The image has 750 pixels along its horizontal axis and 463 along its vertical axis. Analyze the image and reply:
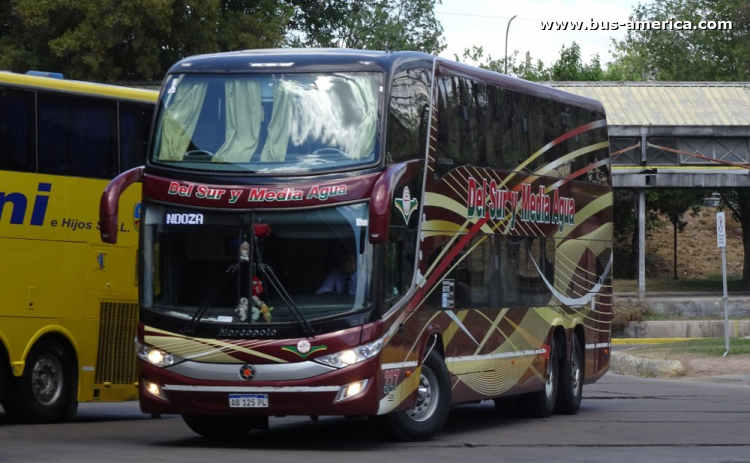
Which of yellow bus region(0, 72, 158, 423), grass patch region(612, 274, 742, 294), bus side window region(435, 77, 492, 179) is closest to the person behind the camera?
bus side window region(435, 77, 492, 179)

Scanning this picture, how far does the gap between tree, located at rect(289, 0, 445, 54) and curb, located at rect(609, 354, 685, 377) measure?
30.7m

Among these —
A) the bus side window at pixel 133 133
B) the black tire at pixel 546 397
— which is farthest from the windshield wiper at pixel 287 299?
the black tire at pixel 546 397

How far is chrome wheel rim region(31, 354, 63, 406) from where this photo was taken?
1741 cm

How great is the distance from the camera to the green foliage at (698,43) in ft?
247

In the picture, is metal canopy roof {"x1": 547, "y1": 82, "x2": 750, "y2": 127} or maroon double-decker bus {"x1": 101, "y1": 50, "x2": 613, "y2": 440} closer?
maroon double-decker bus {"x1": 101, "y1": 50, "x2": 613, "y2": 440}

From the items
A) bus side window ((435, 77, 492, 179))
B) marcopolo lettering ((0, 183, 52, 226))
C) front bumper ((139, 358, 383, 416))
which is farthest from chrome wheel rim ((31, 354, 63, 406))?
bus side window ((435, 77, 492, 179))

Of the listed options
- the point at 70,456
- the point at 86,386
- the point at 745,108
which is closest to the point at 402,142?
the point at 70,456

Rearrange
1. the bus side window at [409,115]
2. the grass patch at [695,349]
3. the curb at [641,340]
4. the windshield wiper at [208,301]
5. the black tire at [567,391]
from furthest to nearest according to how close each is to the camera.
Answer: the curb at [641,340], the grass patch at [695,349], the black tire at [567,391], the bus side window at [409,115], the windshield wiper at [208,301]

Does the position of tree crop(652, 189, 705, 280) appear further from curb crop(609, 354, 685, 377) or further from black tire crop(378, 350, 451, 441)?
black tire crop(378, 350, 451, 441)

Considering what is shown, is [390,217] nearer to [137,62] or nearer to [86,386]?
[86,386]

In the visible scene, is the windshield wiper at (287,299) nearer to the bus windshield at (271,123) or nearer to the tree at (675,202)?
the bus windshield at (271,123)

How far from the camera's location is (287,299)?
45.0 ft

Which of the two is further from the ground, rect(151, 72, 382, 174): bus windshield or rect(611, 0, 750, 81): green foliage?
rect(611, 0, 750, 81): green foliage

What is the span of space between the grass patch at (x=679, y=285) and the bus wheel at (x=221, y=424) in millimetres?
40430
